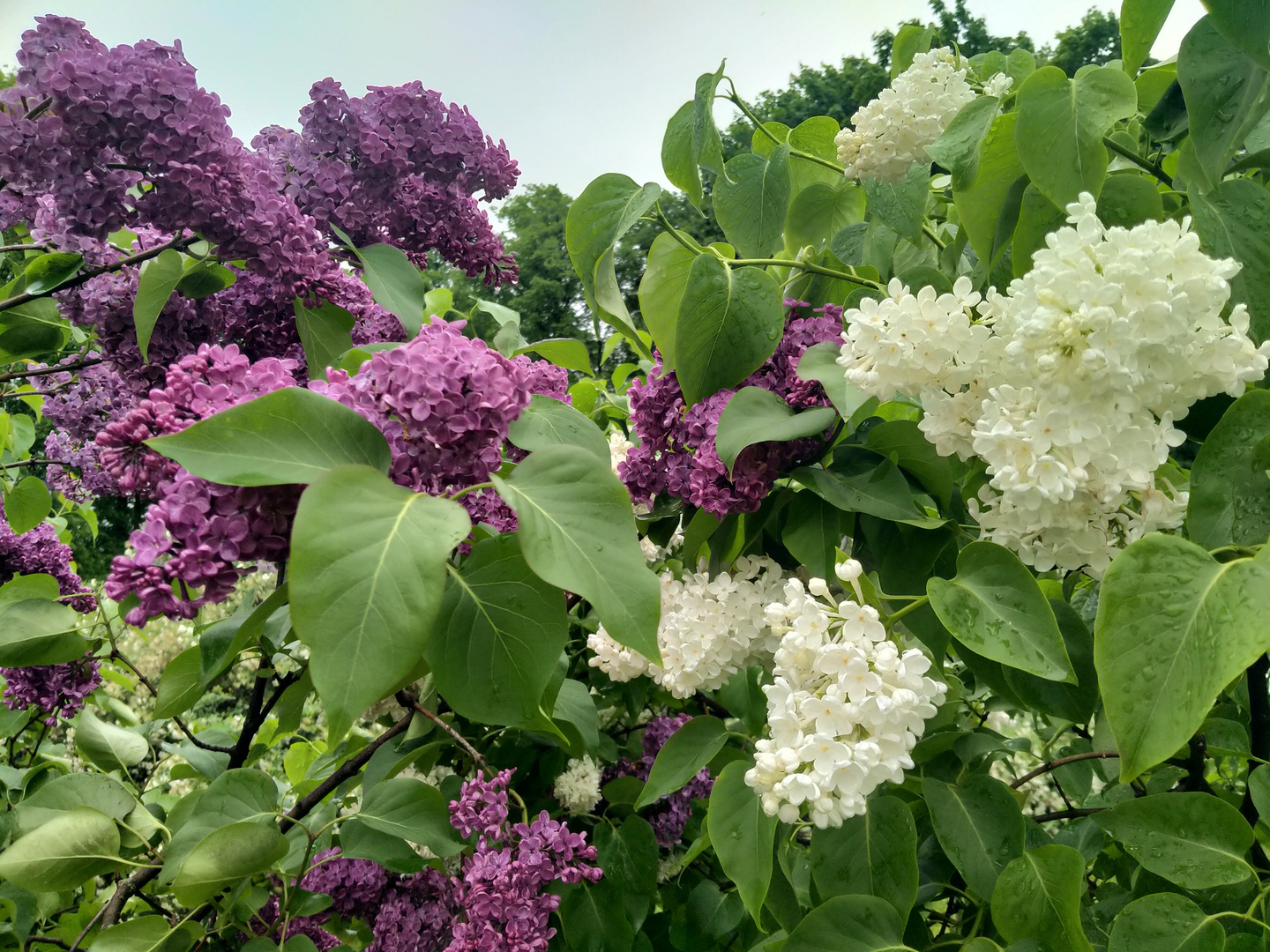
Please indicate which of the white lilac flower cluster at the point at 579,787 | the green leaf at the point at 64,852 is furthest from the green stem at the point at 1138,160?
the green leaf at the point at 64,852

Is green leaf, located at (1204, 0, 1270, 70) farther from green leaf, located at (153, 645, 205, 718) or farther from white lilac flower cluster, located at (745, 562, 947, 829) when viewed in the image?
green leaf, located at (153, 645, 205, 718)

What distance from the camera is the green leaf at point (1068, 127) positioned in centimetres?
→ 81

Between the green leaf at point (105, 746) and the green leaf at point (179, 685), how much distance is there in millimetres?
371

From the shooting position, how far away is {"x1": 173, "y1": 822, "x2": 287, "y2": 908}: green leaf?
2.81 feet

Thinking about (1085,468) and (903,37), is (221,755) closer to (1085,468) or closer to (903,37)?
(1085,468)

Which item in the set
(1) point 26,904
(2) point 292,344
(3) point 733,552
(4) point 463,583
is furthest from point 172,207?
(1) point 26,904

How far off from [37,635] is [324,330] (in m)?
0.59

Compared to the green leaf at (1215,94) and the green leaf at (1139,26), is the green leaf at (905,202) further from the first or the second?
the green leaf at (1215,94)

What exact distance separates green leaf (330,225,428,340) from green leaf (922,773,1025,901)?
2.83ft

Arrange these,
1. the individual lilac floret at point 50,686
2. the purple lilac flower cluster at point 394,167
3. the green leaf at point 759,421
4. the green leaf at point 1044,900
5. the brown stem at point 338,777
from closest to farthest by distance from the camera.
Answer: the green leaf at point 1044,900, the green leaf at point 759,421, the brown stem at point 338,777, the purple lilac flower cluster at point 394,167, the individual lilac floret at point 50,686

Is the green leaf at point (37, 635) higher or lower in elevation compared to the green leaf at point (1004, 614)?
lower

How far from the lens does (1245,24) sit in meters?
0.64

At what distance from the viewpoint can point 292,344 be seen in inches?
52.1

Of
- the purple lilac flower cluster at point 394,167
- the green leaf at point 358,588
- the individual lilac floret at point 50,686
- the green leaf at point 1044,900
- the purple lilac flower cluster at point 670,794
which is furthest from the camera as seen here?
the individual lilac floret at point 50,686
